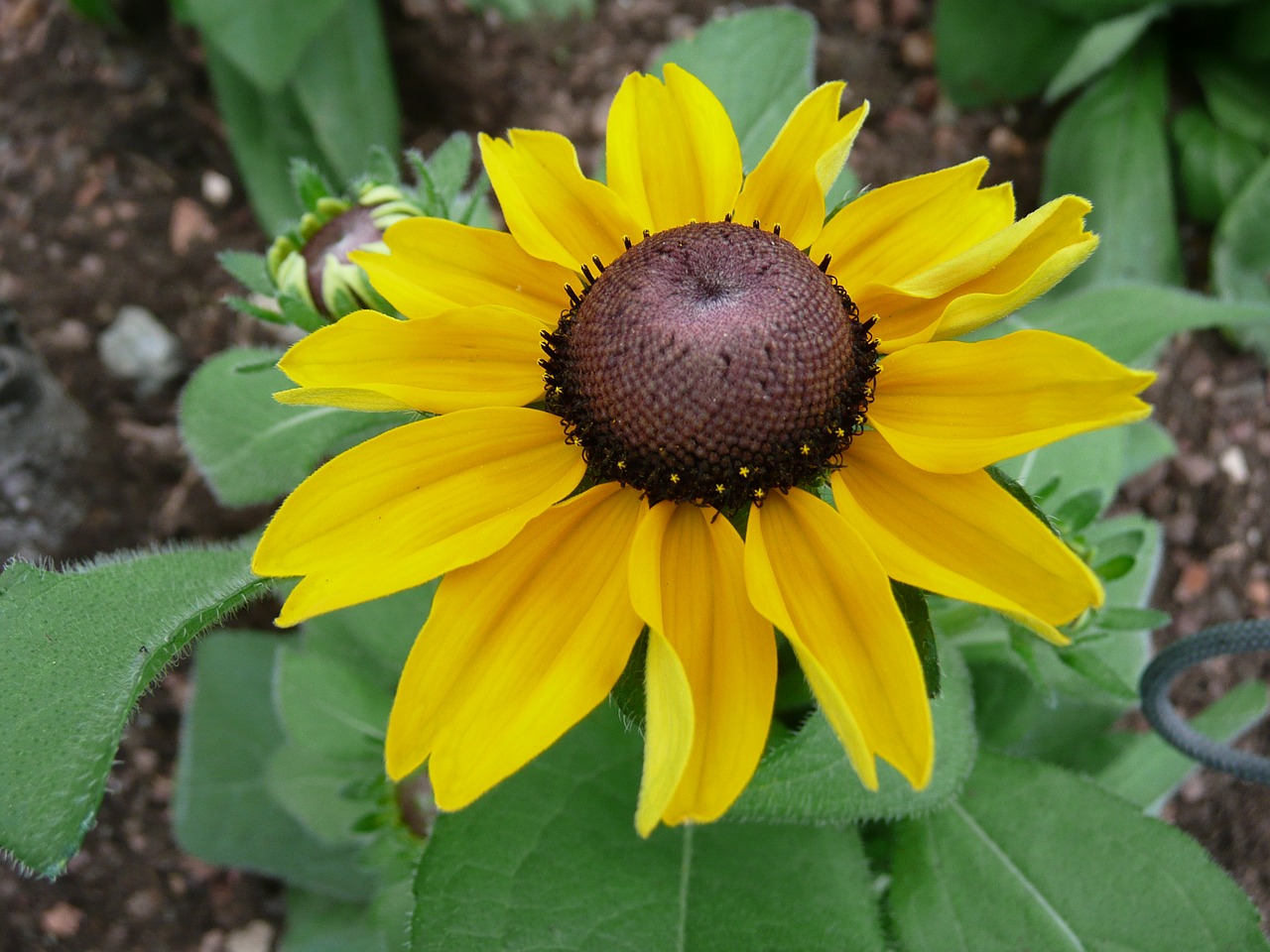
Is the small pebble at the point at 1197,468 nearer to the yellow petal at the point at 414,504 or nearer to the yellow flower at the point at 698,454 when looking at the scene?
the yellow flower at the point at 698,454

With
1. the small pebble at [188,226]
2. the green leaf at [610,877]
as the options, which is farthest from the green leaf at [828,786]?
the small pebble at [188,226]

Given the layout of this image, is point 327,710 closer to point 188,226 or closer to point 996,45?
point 188,226

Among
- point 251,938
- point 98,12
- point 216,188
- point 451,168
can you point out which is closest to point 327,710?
point 251,938

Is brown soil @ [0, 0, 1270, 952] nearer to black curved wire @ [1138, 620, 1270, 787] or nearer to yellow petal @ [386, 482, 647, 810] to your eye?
black curved wire @ [1138, 620, 1270, 787]

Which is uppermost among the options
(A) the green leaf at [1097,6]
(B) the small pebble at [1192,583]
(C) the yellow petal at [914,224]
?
(C) the yellow petal at [914,224]

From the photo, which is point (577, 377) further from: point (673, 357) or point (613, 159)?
point (613, 159)
